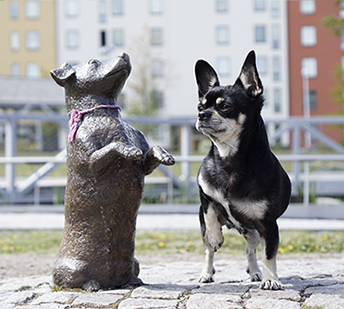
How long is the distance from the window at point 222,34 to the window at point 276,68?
404cm

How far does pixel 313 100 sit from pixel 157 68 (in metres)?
14.3

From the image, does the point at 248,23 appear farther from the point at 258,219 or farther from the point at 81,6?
the point at 258,219

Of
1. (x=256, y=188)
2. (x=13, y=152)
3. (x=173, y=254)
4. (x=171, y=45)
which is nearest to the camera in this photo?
(x=256, y=188)

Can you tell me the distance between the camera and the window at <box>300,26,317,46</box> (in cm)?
3916

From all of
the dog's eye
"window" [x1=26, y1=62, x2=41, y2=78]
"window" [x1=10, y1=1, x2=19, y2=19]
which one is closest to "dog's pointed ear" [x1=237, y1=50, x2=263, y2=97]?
the dog's eye

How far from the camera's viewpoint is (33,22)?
135 feet

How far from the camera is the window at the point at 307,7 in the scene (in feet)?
128

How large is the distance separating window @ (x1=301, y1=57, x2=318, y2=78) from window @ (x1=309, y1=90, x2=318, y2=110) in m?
1.40

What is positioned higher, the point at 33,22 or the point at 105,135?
the point at 33,22

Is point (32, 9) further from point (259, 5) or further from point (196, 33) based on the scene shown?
point (259, 5)

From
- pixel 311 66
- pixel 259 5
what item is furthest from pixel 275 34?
pixel 311 66

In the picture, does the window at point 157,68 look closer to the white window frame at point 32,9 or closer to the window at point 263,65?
the window at point 263,65

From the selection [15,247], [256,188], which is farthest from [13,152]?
[256,188]

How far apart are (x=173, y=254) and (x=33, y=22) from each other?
39.0 metres
